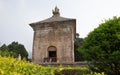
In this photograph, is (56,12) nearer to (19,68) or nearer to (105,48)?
(105,48)

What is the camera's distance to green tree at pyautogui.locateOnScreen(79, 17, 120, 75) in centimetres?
1461

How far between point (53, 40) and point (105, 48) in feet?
49.5

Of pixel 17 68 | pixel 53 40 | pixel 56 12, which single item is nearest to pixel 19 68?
pixel 17 68

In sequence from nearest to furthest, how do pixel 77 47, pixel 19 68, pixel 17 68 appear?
pixel 17 68, pixel 19 68, pixel 77 47

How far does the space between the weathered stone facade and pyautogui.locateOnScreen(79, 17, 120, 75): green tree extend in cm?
1308

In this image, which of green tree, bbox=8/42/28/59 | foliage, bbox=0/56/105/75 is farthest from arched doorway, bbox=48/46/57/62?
green tree, bbox=8/42/28/59

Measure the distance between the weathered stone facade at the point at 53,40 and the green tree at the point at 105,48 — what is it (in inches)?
515

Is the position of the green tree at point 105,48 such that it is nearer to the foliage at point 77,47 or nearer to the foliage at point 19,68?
the foliage at point 19,68

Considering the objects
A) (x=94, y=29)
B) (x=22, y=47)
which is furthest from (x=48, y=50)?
(x=22, y=47)

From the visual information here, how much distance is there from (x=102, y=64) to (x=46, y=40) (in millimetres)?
15703

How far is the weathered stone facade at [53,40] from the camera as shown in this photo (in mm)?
29000

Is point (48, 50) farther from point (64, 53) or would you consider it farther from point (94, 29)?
point (94, 29)

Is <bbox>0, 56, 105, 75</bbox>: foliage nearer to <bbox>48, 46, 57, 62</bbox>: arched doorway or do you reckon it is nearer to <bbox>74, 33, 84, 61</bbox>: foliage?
<bbox>48, 46, 57, 62</bbox>: arched doorway

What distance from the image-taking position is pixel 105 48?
49.3 feet
